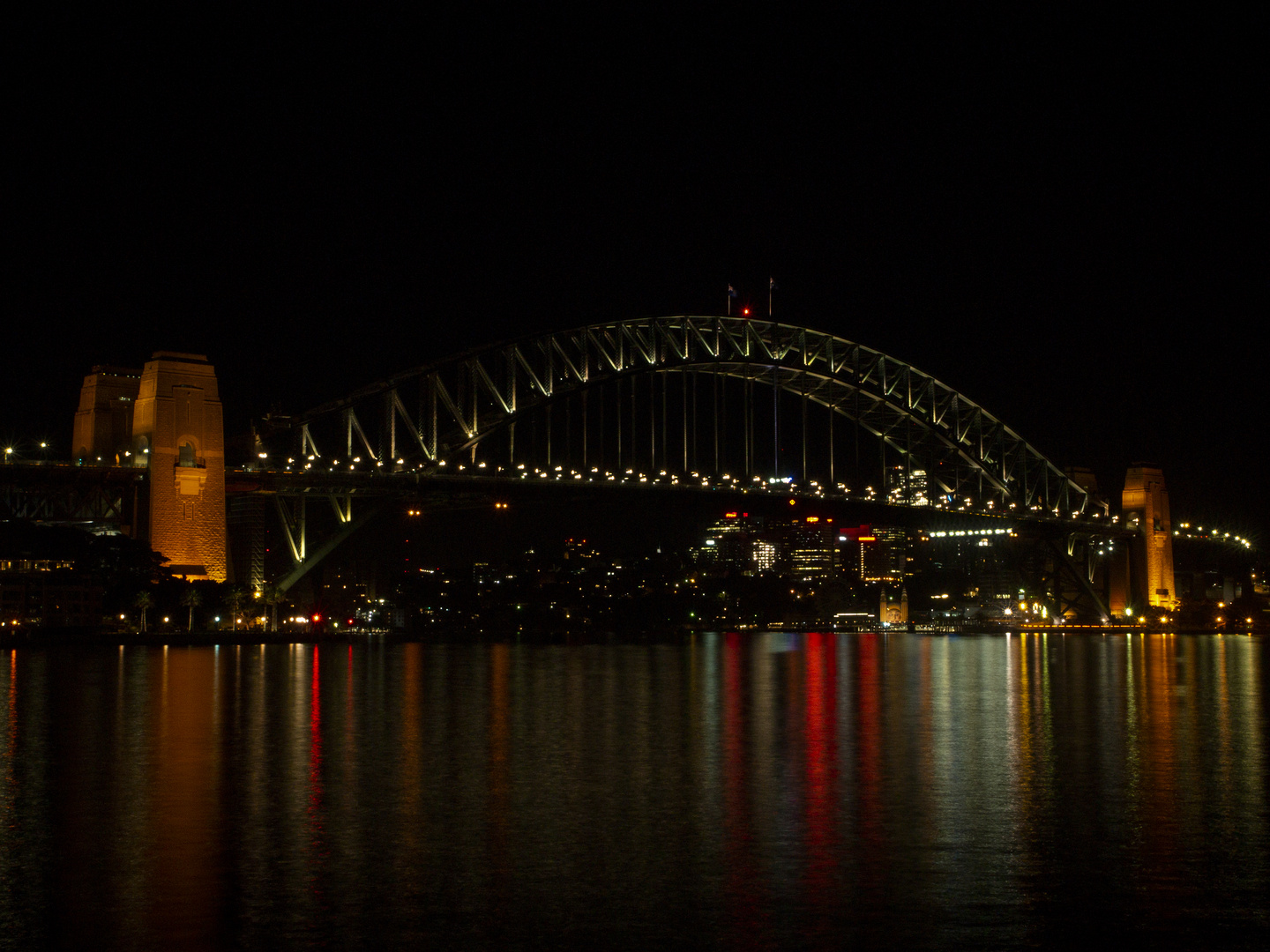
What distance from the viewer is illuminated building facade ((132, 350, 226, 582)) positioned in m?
49.7

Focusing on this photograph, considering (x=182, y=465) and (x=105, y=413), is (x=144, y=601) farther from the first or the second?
(x=105, y=413)

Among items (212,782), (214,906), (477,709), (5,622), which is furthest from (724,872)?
(5,622)

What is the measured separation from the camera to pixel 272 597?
51.4 metres

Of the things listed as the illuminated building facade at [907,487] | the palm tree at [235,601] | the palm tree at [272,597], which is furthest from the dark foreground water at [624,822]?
the illuminated building facade at [907,487]

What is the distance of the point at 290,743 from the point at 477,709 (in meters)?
5.16

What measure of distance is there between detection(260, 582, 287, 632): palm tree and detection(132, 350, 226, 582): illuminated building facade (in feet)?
4.94

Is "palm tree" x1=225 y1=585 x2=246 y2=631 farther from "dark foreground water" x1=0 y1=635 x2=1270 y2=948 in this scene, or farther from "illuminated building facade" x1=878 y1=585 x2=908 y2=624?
"illuminated building facade" x1=878 y1=585 x2=908 y2=624

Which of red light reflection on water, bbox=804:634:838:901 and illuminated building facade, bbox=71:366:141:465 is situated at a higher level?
illuminated building facade, bbox=71:366:141:465

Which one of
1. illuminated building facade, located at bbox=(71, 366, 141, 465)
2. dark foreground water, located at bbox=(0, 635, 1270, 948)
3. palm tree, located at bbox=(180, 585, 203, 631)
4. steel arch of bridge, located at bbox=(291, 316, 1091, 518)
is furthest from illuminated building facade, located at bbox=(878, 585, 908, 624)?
dark foreground water, located at bbox=(0, 635, 1270, 948)

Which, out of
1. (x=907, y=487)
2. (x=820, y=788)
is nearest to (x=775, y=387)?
(x=907, y=487)

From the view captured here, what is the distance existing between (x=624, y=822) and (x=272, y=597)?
4134 centimetres

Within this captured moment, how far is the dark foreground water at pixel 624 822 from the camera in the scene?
Answer: 8.61 m

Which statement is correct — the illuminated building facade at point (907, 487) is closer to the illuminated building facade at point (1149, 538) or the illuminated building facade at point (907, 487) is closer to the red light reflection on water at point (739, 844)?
the illuminated building facade at point (1149, 538)

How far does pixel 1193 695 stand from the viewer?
26.9 meters
